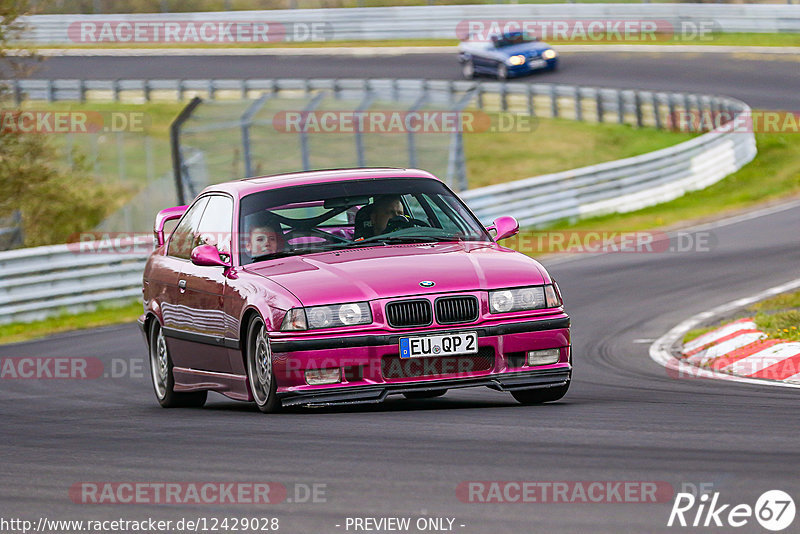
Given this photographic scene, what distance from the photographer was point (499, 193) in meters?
23.1

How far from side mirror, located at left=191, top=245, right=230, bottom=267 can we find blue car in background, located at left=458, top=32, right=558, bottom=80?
35304mm

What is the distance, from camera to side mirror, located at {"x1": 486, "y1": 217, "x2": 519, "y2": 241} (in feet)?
30.5

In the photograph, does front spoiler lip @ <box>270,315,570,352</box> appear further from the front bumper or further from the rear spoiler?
the rear spoiler

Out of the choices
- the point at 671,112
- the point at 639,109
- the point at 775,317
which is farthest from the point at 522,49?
the point at 775,317

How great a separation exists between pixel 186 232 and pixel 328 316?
8.40 ft

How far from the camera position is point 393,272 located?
806 cm

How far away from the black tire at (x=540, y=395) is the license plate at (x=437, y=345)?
2.76ft

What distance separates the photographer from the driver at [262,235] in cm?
891

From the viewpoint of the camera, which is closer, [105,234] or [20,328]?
[20,328]

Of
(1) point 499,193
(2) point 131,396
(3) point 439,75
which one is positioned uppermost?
(2) point 131,396

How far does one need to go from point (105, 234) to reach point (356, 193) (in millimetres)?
15667

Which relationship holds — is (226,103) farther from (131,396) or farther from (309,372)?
(309,372)

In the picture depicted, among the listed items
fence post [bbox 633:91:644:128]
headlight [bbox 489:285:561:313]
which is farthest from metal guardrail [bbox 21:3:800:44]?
headlight [bbox 489:285:561:313]

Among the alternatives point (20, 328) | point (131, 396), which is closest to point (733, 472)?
point (131, 396)
